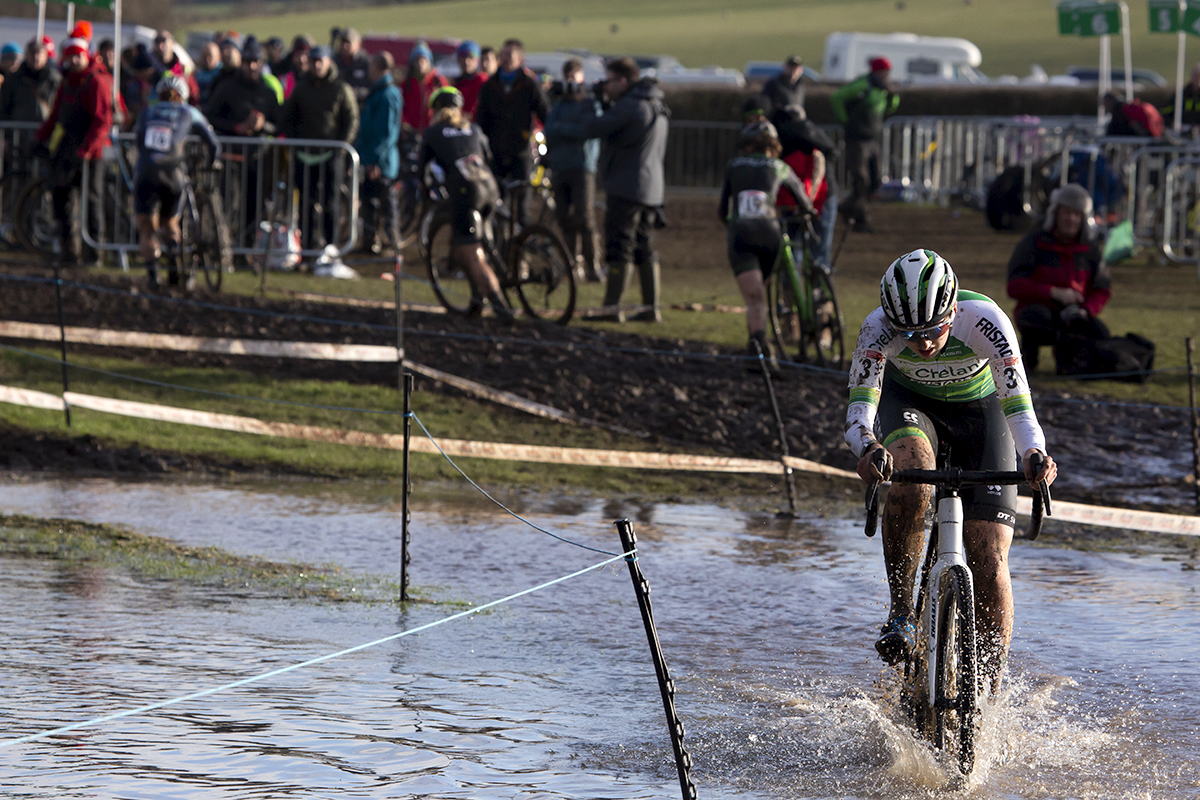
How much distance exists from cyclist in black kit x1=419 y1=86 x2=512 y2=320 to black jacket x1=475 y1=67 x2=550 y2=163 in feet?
12.3

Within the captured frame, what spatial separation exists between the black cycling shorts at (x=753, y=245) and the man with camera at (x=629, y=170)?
2.47 m

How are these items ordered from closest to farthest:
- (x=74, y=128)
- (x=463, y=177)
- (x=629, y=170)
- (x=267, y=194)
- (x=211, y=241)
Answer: (x=463, y=177) → (x=629, y=170) → (x=211, y=241) → (x=74, y=128) → (x=267, y=194)

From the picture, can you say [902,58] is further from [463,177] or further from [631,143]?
[463,177]

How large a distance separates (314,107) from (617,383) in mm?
7405

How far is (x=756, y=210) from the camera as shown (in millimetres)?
13000

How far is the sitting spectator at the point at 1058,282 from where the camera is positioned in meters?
13.7

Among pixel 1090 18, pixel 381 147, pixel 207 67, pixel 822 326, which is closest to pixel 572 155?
pixel 381 147

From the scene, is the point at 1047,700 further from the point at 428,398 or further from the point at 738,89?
the point at 738,89

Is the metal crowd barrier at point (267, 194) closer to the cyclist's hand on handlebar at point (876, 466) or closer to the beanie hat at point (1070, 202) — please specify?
the beanie hat at point (1070, 202)

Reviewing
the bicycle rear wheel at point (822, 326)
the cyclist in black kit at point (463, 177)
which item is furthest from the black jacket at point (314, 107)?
the bicycle rear wheel at point (822, 326)

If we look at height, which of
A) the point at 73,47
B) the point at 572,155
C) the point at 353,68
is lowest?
the point at 572,155

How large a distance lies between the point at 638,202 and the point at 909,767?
10340mm

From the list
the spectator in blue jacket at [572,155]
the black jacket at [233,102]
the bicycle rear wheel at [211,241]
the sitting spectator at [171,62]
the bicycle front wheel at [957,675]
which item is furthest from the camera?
the sitting spectator at [171,62]

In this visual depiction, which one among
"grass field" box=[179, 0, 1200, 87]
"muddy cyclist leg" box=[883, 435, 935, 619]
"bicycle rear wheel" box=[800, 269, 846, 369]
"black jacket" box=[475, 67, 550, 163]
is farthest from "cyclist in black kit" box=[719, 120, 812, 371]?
"grass field" box=[179, 0, 1200, 87]
